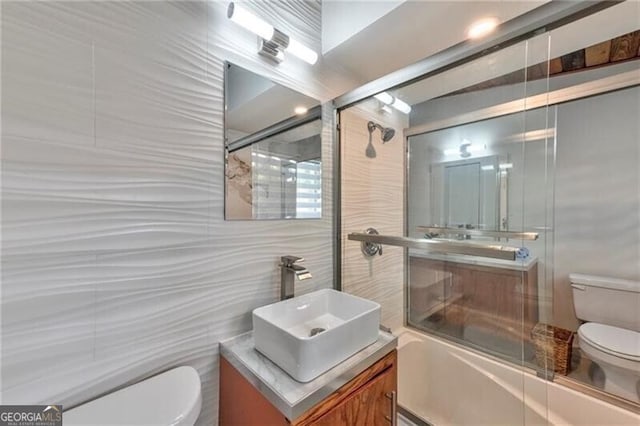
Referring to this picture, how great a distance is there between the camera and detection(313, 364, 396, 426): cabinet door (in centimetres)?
81

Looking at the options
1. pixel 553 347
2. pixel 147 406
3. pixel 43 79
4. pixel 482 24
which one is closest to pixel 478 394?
pixel 553 347

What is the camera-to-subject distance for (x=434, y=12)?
3.79 feet

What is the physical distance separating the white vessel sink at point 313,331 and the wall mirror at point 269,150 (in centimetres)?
44

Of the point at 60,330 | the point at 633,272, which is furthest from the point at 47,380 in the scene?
the point at 633,272

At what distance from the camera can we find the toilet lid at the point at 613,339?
146cm

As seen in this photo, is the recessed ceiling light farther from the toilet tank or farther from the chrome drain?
the toilet tank

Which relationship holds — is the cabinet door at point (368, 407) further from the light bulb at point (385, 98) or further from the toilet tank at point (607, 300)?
the toilet tank at point (607, 300)

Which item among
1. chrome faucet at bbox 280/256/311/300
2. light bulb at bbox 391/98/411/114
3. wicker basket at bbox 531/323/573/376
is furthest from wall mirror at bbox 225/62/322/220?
wicker basket at bbox 531/323/573/376

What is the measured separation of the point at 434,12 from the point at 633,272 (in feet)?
7.48

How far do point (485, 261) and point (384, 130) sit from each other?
116 cm

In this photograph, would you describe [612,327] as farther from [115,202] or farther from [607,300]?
[115,202]

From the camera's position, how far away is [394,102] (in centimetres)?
163

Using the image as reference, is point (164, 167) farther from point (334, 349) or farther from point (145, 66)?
point (334, 349)

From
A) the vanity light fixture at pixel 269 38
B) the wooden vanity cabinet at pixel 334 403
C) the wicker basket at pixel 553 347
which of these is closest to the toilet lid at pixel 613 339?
the wicker basket at pixel 553 347
